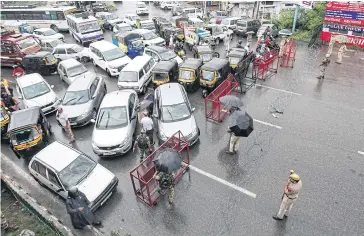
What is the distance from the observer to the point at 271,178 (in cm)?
981

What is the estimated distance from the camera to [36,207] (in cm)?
881

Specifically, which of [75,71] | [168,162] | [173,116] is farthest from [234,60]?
[168,162]

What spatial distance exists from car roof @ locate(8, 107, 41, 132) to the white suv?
7.06 meters

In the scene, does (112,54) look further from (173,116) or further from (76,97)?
(173,116)

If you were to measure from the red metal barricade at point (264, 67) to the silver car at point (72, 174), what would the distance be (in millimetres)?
11354

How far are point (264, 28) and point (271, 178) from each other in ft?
60.9

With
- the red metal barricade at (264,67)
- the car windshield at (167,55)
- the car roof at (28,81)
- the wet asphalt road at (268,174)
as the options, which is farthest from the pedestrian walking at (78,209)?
the red metal barricade at (264,67)

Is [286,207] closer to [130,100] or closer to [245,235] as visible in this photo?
[245,235]

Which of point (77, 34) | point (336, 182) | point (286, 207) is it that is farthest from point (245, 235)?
point (77, 34)

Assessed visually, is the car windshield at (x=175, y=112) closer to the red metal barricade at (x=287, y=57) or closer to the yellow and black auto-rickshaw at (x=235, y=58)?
the yellow and black auto-rickshaw at (x=235, y=58)

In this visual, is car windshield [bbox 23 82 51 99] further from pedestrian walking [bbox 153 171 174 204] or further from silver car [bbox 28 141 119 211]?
pedestrian walking [bbox 153 171 174 204]

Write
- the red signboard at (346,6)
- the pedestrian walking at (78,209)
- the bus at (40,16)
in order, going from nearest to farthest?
the pedestrian walking at (78,209) → the red signboard at (346,6) → the bus at (40,16)

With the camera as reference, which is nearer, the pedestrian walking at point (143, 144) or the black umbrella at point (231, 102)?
the pedestrian walking at point (143, 144)

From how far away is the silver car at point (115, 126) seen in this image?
11.1 meters
